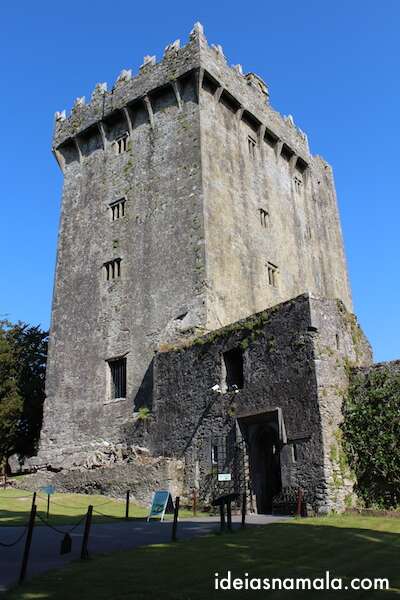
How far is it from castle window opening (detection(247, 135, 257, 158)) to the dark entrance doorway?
17.3 m

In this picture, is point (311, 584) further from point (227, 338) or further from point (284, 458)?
point (227, 338)

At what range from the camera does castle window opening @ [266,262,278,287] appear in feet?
98.8

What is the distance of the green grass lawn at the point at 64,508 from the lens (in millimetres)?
16500

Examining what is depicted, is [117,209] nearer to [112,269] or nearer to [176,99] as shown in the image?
[112,269]

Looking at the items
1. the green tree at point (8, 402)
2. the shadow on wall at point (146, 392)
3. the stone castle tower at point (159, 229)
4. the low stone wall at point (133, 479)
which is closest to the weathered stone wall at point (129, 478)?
the low stone wall at point (133, 479)

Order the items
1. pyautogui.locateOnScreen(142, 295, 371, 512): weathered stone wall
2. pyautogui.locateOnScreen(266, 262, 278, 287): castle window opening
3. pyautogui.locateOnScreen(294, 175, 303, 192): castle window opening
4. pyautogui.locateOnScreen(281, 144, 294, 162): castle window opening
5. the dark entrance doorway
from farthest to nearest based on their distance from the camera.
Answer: pyautogui.locateOnScreen(294, 175, 303, 192): castle window opening → pyautogui.locateOnScreen(281, 144, 294, 162): castle window opening → pyautogui.locateOnScreen(266, 262, 278, 287): castle window opening → the dark entrance doorway → pyautogui.locateOnScreen(142, 295, 371, 512): weathered stone wall

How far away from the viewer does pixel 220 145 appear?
29656 millimetres

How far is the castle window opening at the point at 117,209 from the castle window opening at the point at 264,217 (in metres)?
7.09

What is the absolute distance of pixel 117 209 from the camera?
31062mm

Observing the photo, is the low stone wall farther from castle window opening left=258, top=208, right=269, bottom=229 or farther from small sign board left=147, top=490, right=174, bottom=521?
castle window opening left=258, top=208, right=269, bottom=229

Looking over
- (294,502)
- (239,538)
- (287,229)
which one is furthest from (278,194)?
(239,538)

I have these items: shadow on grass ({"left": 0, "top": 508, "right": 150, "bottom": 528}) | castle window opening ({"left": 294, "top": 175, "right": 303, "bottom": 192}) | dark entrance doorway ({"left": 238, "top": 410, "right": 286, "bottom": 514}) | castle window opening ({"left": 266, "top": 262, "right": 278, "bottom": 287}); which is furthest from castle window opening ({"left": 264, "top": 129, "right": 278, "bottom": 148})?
shadow on grass ({"left": 0, "top": 508, "right": 150, "bottom": 528})

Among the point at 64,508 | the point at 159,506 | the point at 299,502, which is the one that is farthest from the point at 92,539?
the point at 64,508

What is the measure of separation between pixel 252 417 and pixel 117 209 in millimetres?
15717
